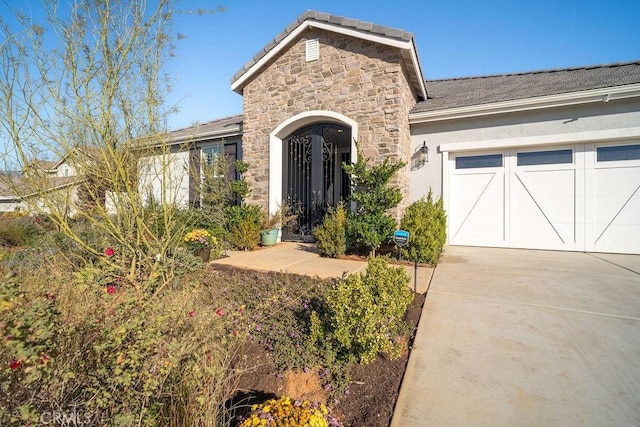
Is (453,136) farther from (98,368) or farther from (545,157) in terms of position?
(98,368)


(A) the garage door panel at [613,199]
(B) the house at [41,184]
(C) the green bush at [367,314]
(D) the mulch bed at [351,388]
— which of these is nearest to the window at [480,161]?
(A) the garage door panel at [613,199]

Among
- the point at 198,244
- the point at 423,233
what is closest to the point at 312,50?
the point at 423,233

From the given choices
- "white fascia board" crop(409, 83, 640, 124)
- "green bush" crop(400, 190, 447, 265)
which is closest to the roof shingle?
"white fascia board" crop(409, 83, 640, 124)

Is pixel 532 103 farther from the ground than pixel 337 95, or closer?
closer

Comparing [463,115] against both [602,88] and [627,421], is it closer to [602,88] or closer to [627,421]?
[602,88]

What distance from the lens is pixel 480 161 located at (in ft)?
24.0

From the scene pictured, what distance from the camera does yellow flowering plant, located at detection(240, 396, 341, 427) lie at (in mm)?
1366

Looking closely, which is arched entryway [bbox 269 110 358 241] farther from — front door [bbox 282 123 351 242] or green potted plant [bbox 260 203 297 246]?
green potted plant [bbox 260 203 297 246]

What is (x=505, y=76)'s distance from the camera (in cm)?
899

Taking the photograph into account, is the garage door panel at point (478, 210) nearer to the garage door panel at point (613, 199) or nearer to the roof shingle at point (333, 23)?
the garage door panel at point (613, 199)

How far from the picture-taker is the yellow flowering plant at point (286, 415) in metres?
1.37

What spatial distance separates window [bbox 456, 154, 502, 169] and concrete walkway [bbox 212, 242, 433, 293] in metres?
3.72

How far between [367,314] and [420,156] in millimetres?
6172

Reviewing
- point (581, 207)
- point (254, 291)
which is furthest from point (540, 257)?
point (254, 291)
